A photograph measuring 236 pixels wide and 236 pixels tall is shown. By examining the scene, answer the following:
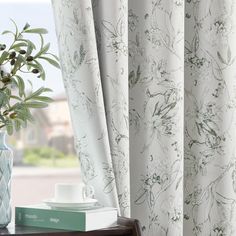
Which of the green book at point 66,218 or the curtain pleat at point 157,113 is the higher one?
the curtain pleat at point 157,113

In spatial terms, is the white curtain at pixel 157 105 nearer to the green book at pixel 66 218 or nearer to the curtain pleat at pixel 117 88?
the curtain pleat at pixel 117 88

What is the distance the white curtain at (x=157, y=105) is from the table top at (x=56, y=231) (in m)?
0.21

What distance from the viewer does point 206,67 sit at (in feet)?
6.55

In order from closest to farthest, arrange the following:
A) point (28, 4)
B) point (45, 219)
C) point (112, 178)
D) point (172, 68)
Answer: point (45, 219) < point (112, 178) < point (172, 68) < point (28, 4)

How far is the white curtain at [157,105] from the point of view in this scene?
181 centimetres

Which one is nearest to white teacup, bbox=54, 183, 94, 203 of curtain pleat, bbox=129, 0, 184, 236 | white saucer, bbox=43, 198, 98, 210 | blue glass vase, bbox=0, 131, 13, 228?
white saucer, bbox=43, 198, 98, 210

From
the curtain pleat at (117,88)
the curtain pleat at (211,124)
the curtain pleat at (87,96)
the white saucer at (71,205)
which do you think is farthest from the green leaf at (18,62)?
the curtain pleat at (211,124)

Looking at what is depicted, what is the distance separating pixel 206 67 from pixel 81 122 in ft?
1.62

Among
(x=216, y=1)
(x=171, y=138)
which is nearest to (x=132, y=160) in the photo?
(x=171, y=138)

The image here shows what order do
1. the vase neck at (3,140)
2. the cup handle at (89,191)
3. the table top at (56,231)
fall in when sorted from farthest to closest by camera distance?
1. the cup handle at (89,191)
2. the vase neck at (3,140)
3. the table top at (56,231)

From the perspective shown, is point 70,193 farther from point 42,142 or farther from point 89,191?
point 42,142

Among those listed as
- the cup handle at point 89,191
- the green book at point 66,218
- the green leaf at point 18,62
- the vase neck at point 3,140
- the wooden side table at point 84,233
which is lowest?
the wooden side table at point 84,233

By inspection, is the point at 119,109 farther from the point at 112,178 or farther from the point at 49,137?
the point at 49,137

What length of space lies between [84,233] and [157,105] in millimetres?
568
